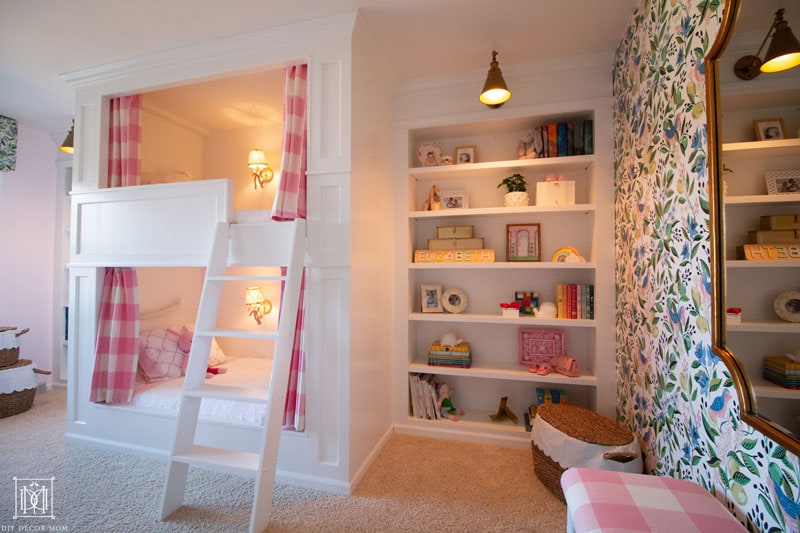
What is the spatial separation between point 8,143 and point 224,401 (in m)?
3.40

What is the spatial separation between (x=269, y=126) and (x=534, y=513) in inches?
137

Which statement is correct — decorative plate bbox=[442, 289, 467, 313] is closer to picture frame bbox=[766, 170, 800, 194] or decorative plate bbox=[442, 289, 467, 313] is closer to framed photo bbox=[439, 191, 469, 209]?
framed photo bbox=[439, 191, 469, 209]

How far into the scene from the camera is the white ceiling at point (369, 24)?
6.37ft

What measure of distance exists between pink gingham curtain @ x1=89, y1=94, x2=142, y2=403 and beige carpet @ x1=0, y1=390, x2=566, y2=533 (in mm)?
453

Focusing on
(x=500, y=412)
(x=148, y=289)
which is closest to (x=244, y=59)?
(x=148, y=289)

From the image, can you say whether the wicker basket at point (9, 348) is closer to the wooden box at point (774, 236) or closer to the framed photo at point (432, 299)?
the framed photo at point (432, 299)

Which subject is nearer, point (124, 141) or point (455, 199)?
point (124, 141)

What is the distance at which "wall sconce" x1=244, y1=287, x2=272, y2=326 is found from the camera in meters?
3.06

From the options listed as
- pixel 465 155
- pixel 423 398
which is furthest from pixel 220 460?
pixel 465 155

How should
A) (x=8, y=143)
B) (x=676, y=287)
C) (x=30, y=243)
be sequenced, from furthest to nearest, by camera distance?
(x=30, y=243), (x=8, y=143), (x=676, y=287)

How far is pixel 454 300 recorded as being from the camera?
9.17 feet

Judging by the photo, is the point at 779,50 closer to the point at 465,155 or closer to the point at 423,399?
the point at 465,155

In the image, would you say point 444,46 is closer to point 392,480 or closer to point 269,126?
point 269,126

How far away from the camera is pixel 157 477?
210 cm
